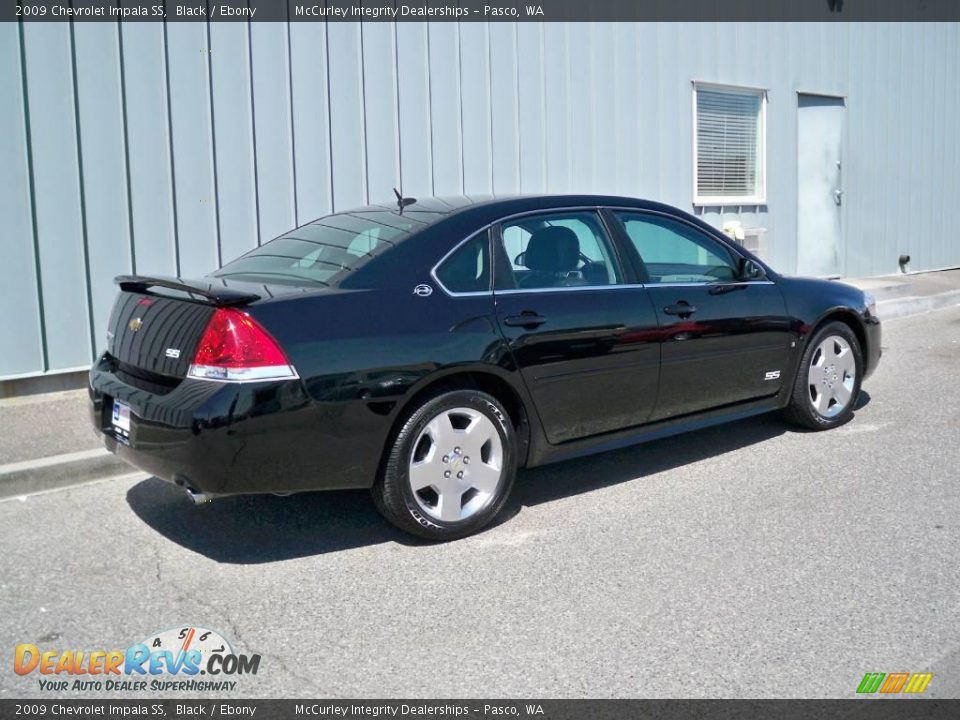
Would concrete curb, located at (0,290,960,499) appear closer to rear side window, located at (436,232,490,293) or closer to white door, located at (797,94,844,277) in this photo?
rear side window, located at (436,232,490,293)

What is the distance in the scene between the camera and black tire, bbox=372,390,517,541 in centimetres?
433

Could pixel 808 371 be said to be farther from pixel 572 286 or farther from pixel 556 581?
pixel 556 581

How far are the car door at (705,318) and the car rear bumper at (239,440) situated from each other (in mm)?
1890

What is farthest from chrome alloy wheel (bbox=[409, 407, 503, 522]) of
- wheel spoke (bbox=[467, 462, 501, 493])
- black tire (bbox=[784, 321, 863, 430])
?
black tire (bbox=[784, 321, 863, 430])

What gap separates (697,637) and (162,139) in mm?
5597

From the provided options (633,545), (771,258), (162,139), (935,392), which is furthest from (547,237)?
(771,258)

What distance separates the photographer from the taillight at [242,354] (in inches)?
157

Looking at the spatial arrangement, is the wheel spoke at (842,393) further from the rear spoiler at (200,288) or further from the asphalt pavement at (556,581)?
the rear spoiler at (200,288)

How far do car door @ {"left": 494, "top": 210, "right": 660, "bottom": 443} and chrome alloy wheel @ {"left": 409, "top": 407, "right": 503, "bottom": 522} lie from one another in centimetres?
34

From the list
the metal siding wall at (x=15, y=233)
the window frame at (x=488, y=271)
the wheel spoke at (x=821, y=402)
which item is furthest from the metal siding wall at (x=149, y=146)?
the wheel spoke at (x=821, y=402)

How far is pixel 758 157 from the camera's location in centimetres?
1269

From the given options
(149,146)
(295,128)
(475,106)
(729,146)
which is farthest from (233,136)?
(729,146)

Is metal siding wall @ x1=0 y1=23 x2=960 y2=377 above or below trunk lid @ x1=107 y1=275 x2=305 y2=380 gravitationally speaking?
above

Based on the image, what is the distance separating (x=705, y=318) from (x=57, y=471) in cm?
357
